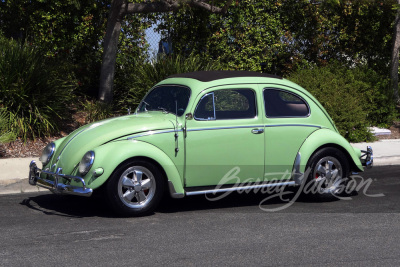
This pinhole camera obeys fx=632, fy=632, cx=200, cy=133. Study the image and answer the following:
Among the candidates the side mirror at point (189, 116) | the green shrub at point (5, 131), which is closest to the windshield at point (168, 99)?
the side mirror at point (189, 116)

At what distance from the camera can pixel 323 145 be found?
854cm

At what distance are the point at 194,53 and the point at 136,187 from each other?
9.10m

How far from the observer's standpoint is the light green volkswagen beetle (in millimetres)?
7480

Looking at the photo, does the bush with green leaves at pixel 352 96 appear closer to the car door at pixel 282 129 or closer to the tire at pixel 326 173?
the tire at pixel 326 173

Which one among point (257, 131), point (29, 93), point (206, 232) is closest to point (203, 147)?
point (257, 131)

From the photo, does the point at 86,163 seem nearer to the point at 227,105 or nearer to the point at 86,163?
the point at 86,163

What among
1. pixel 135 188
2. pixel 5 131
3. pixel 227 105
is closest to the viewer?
pixel 135 188

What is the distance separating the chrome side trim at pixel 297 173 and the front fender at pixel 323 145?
39mm

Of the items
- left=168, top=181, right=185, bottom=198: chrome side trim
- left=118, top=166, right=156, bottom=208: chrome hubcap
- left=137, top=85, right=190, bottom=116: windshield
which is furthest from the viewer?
left=137, top=85, right=190, bottom=116: windshield

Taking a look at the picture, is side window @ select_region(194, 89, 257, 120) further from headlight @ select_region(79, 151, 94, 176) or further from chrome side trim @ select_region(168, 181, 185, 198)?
headlight @ select_region(79, 151, 94, 176)

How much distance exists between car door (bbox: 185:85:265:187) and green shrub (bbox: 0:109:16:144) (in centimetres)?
478

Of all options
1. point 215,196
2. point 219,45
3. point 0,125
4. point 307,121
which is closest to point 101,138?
point 215,196

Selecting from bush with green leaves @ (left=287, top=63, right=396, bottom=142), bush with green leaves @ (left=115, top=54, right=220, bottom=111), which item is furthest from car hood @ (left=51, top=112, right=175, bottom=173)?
bush with green leaves @ (left=287, top=63, right=396, bottom=142)

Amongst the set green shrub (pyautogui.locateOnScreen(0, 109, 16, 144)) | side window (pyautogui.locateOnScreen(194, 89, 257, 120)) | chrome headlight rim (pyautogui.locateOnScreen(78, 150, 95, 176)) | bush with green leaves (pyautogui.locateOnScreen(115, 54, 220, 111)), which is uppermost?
bush with green leaves (pyautogui.locateOnScreen(115, 54, 220, 111))
